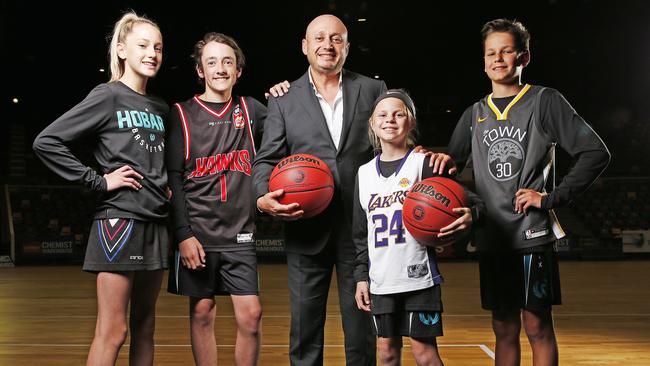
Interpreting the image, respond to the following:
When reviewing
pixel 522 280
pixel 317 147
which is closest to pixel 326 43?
pixel 317 147

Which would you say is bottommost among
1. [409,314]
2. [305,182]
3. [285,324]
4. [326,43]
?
[285,324]

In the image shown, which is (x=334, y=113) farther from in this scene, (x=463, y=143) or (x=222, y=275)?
(x=222, y=275)

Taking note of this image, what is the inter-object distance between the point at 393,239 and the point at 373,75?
11111mm

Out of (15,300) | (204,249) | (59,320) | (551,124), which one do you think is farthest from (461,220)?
(15,300)

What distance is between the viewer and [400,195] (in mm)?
2250

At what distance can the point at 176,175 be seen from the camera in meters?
2.54

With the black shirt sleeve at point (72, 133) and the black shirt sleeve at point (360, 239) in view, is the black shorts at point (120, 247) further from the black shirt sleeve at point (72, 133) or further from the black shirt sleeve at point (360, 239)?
the black shirt sleeve at point (360, 239)

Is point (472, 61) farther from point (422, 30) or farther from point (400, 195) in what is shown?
point (400, 195)

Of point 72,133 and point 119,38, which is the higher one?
point 119,38

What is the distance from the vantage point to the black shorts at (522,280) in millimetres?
2311

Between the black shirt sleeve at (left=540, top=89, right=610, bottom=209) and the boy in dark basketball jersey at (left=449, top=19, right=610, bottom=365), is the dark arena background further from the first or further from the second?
the black shirt sleeve at (left=540, top=89, right=610, bottom=209)

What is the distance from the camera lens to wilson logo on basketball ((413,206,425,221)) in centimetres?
210

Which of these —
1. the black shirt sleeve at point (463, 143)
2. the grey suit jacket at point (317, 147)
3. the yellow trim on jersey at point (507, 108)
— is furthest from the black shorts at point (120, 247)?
the yellow trim on jersey at point (507, 108)

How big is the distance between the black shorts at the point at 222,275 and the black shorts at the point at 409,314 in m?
0.57
